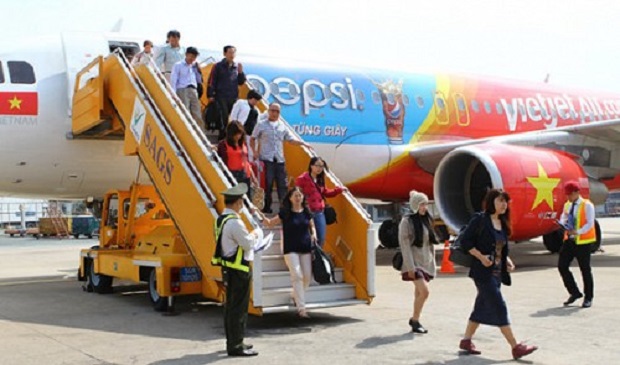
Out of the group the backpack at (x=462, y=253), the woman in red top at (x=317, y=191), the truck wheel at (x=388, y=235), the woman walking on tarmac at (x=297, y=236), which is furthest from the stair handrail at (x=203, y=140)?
the truck wheel at (x=388, y=235)

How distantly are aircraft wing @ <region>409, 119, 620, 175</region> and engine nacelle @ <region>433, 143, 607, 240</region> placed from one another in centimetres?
60

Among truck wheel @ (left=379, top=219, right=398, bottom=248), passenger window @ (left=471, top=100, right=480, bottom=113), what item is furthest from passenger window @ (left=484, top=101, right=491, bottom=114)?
truck wheel @ (left=379, top=219, right=398, bottom=248)

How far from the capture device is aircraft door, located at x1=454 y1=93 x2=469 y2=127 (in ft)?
50.6

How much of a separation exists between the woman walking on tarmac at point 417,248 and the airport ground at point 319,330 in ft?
1.30

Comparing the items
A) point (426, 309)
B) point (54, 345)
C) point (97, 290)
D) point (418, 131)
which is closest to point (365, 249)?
point (426, 309)

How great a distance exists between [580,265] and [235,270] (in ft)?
15.0

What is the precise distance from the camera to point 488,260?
19.6ft

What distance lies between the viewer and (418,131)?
1473 centimetres

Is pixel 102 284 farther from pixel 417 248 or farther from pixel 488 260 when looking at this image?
pixel 488 260

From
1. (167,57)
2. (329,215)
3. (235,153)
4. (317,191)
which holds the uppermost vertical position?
(167,57)

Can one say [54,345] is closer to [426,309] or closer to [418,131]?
[426,309]

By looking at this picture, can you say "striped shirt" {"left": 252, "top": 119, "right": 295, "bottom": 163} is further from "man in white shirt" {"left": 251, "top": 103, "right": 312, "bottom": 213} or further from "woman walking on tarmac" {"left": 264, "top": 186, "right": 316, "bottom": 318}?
"woman walking on tarmac" {"left": 264, "top": 186, "right": 316, "bottom": 318}

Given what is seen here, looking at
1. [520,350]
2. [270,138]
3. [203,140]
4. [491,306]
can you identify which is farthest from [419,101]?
[520,350]

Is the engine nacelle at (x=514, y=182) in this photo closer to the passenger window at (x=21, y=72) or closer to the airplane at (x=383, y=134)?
the airplane at (x=383, y=134)
